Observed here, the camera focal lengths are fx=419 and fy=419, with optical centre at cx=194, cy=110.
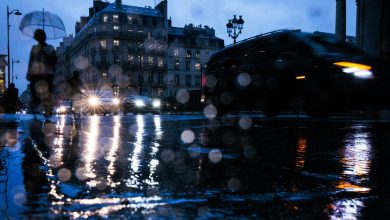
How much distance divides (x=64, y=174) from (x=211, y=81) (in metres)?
9.83

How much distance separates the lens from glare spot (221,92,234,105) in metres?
11.5

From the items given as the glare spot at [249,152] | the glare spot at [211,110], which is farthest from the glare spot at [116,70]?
the glare spot at [249,152]

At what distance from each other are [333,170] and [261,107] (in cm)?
816

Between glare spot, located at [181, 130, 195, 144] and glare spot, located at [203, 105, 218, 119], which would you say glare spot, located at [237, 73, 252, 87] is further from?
glare spot, located at [181, 130, 195, 144]

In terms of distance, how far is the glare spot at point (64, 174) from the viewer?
8.56 ft

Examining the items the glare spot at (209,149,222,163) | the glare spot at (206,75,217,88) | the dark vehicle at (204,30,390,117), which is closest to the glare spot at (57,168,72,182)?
the glare spot at (209,149,222,163)

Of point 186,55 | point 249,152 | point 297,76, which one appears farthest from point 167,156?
point 186,55

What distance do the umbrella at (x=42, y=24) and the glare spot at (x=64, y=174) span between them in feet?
43.8

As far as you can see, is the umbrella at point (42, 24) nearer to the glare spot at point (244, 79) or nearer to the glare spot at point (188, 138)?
the glare spot at point (244, 79)

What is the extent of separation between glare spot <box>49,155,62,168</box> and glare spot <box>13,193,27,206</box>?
100 cm

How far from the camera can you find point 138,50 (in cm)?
8231

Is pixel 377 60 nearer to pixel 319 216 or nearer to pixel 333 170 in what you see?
pixel 333 170

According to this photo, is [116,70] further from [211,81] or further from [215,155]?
[215,155]

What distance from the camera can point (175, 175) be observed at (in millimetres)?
2760
